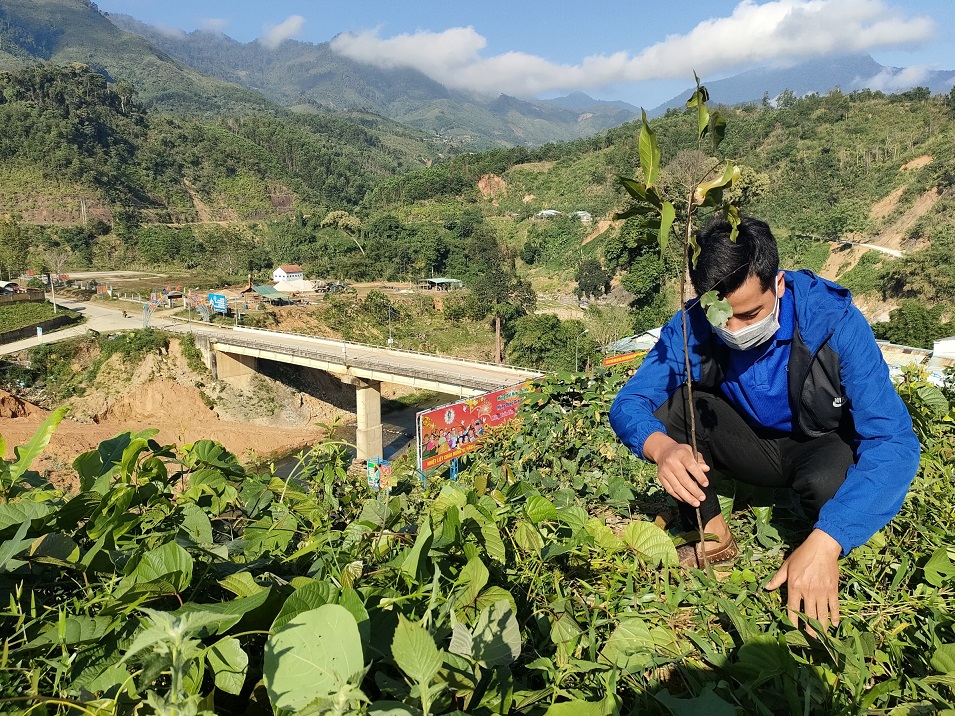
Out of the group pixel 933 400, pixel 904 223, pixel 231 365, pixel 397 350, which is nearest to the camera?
pixel 933 400

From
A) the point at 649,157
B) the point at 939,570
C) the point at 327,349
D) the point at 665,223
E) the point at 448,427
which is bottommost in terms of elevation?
the point at 327,349

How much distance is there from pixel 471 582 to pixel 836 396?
1.30m

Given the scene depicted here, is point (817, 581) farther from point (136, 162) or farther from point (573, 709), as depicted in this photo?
point (136, 162)

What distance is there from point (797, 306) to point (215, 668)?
1707 millimetres

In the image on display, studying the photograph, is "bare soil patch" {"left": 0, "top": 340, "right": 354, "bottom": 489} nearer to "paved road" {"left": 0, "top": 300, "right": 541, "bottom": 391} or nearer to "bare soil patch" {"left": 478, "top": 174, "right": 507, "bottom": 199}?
"paved road" {"left": 0, "top": 300, "right": 541, "bottom": 391}

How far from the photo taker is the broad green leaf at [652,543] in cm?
142

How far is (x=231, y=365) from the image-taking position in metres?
23.0

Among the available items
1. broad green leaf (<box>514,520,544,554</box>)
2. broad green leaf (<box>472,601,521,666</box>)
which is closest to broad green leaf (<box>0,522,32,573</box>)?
broad green leaf (<box>472,601,521,666</box>)

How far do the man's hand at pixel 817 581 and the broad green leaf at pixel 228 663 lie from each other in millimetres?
1203

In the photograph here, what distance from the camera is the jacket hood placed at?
61.9 inches

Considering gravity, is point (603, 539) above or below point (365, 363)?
above

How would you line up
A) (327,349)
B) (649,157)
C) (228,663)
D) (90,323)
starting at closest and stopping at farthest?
(228,663), (649,157), (327,349), (90,323)

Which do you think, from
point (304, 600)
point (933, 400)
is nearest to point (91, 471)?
point (304, 600)

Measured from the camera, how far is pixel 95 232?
40.1m
